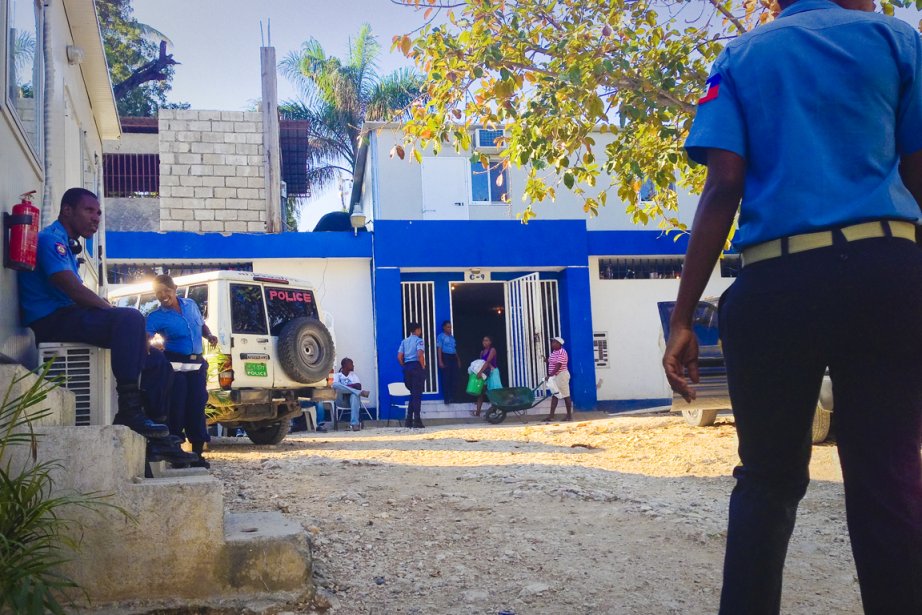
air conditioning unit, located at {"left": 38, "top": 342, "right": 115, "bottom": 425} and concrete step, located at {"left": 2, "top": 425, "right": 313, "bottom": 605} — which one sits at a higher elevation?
air conditioning unit, located at {"left": 38, "top": 342, "right": 115, "bottom": 425}

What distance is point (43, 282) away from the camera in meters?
4.08

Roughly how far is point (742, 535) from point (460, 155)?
16.7 metres

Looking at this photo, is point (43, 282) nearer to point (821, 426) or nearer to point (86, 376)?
point (86, 376)

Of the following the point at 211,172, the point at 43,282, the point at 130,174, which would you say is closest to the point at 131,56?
the point at 130,174

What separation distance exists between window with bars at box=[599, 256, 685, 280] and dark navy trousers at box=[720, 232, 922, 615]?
1607cm

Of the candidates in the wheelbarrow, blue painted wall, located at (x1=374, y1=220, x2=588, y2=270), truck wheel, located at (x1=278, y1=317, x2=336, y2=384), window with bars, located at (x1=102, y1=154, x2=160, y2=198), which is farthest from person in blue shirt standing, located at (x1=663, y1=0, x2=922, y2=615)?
window with bars, located at (x1=102, y1=154, x2=160, y2=198)

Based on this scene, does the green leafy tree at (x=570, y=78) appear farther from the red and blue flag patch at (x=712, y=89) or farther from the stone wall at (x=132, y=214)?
the stone wall at (x=132, y=214)

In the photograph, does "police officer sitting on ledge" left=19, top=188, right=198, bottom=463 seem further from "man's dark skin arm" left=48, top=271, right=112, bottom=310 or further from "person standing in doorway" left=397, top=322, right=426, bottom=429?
"person standing in doorway" left=397, top=322, right=426, bottom=429

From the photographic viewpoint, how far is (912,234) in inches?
73.7

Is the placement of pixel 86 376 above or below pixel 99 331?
below

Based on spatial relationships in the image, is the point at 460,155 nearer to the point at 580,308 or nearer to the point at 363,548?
the point at 580,308

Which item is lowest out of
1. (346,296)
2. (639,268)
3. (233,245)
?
(346,296)

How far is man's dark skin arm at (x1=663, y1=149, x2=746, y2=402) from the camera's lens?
1.96 m

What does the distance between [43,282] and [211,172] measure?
44.8ft
